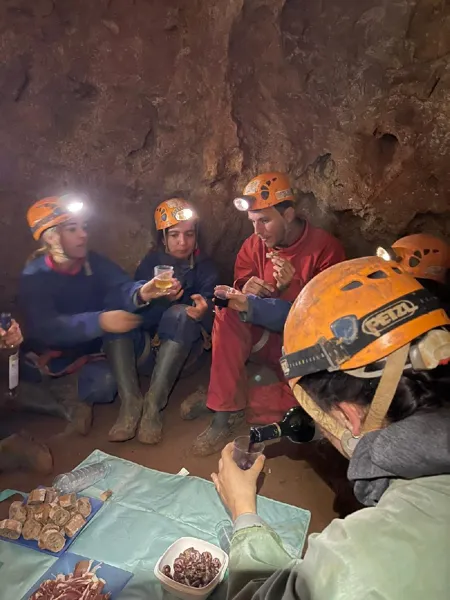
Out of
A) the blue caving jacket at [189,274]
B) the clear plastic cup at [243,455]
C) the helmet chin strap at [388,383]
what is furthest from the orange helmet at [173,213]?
the helmet chin strap at [388,383]

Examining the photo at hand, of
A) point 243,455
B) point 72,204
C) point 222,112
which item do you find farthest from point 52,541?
point 222,112

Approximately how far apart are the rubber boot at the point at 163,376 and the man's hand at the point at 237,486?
1.57 meters

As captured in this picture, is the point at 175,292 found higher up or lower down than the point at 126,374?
higher up

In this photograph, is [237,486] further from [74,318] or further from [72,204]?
[72,204]

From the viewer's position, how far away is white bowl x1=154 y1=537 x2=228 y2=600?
233 cm

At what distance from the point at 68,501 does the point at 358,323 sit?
2.09m

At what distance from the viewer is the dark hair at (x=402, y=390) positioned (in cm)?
165

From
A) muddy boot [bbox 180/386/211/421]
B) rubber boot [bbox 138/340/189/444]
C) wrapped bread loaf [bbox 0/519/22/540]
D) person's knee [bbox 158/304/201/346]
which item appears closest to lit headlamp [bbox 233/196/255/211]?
person's knee [bbox 158/304/201/346]

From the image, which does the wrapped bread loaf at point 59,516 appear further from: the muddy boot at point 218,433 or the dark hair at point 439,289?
the dark hair at point 439,289

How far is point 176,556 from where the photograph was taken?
2.56m

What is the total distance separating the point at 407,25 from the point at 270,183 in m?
1.50

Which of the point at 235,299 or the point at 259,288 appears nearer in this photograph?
the point at 235,299

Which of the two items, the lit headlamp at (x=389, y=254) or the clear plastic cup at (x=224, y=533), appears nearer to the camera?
the clear plastic cup at (x=224, y=533)

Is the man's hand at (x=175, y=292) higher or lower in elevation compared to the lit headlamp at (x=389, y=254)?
higher
